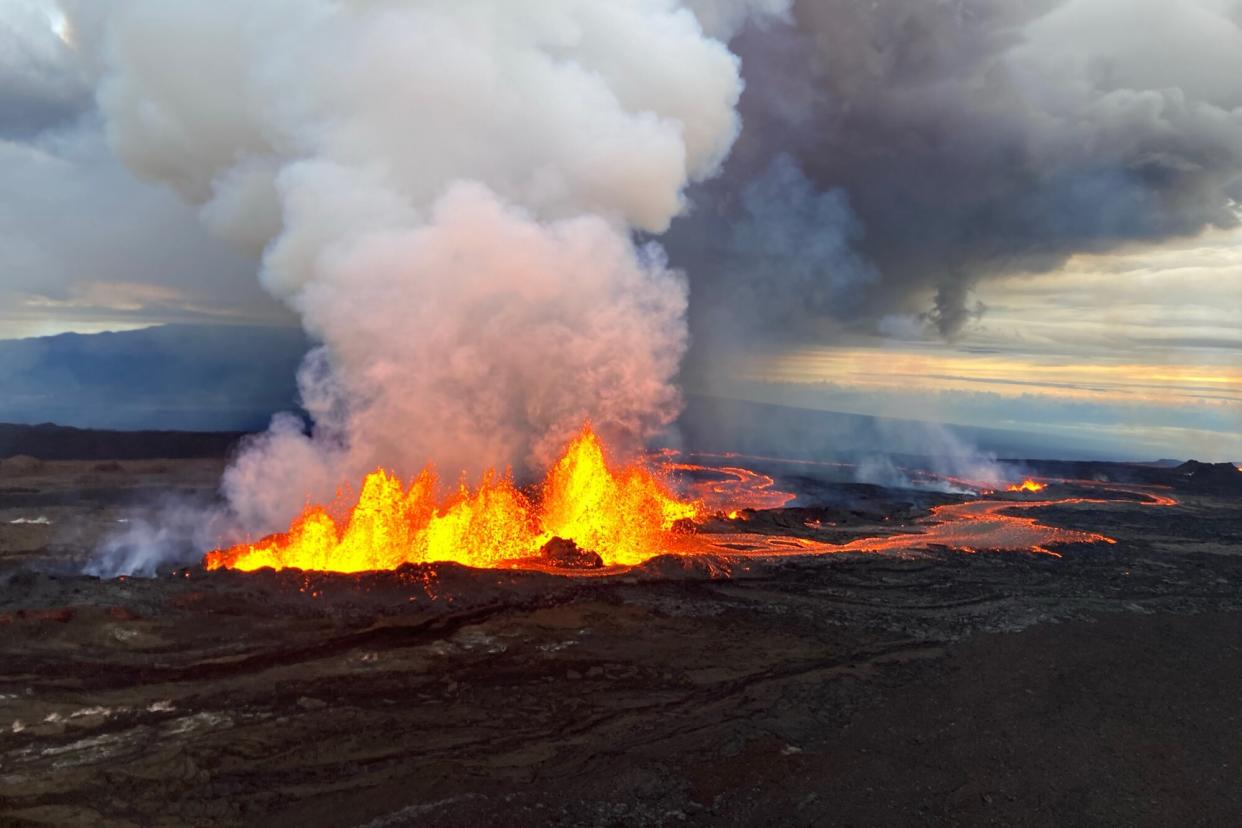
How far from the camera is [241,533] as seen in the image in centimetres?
2845

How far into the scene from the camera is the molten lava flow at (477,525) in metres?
23.8

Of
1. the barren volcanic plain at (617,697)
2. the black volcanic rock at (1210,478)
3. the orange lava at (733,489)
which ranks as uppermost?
Answer: the black volcanic rock at (1210,478)

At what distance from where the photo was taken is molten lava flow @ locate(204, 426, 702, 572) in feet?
77.9

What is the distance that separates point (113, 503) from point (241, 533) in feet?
48.7

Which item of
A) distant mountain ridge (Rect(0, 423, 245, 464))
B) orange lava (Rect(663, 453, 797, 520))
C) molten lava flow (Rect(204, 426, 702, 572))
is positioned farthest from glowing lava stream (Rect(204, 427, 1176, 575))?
distant mountain ridge (Rect(0, 423, 245, 464))

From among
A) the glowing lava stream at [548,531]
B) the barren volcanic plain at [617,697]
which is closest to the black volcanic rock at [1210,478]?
the glowing lava stream at [548,531]

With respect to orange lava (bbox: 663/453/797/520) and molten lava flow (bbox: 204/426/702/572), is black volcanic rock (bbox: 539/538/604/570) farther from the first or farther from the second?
orange lava (bbox: 663/453/797/520)

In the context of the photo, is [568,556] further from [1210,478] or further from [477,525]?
[1210,478]

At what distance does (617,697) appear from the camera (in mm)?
14438

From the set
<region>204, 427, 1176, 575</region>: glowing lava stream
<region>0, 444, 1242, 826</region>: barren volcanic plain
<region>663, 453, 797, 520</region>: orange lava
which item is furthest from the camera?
<region>663, 453, 797, 520</region>: orange lava

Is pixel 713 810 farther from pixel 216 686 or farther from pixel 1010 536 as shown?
pixel 1010 536

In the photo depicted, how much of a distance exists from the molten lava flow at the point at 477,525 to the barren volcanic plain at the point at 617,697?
10.5 feet

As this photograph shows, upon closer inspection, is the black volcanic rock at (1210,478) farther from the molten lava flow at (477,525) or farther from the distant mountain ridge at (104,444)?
the distant mountain ridge at (104,444)

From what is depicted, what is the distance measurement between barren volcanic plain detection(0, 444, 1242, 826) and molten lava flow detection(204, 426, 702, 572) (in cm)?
321
